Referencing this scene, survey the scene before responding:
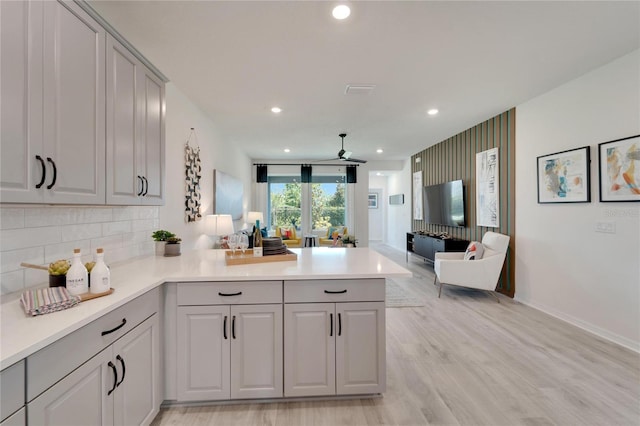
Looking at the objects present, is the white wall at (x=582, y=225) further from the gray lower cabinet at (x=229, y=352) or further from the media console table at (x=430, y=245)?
the gray lower cabinet at (x=229, y=352)

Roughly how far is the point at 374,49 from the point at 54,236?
2.62m

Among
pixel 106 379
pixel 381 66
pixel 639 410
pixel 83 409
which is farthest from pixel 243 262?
pixel 639 410

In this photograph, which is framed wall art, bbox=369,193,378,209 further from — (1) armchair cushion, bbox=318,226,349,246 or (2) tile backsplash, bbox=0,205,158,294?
(2) tile backsplash, bbox=0,205,158,294

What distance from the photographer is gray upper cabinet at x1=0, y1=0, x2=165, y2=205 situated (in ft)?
3.59

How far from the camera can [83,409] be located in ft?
3.71

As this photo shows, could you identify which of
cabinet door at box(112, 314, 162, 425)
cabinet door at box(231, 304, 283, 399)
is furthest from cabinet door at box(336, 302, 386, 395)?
cabinet door at box(112, 314, 162, 425)

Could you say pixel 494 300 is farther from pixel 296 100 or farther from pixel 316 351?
pixel 296 100

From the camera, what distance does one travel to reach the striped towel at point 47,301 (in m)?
1.12

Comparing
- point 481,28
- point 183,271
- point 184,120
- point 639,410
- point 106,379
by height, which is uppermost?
point 481,28

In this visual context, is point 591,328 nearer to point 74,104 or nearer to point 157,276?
point 157,276

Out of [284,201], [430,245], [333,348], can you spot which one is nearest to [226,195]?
[284,201]

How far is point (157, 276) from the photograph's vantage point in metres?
1.73

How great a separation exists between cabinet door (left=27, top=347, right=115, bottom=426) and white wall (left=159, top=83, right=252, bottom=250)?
1785 mm

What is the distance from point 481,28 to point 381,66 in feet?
2.81
